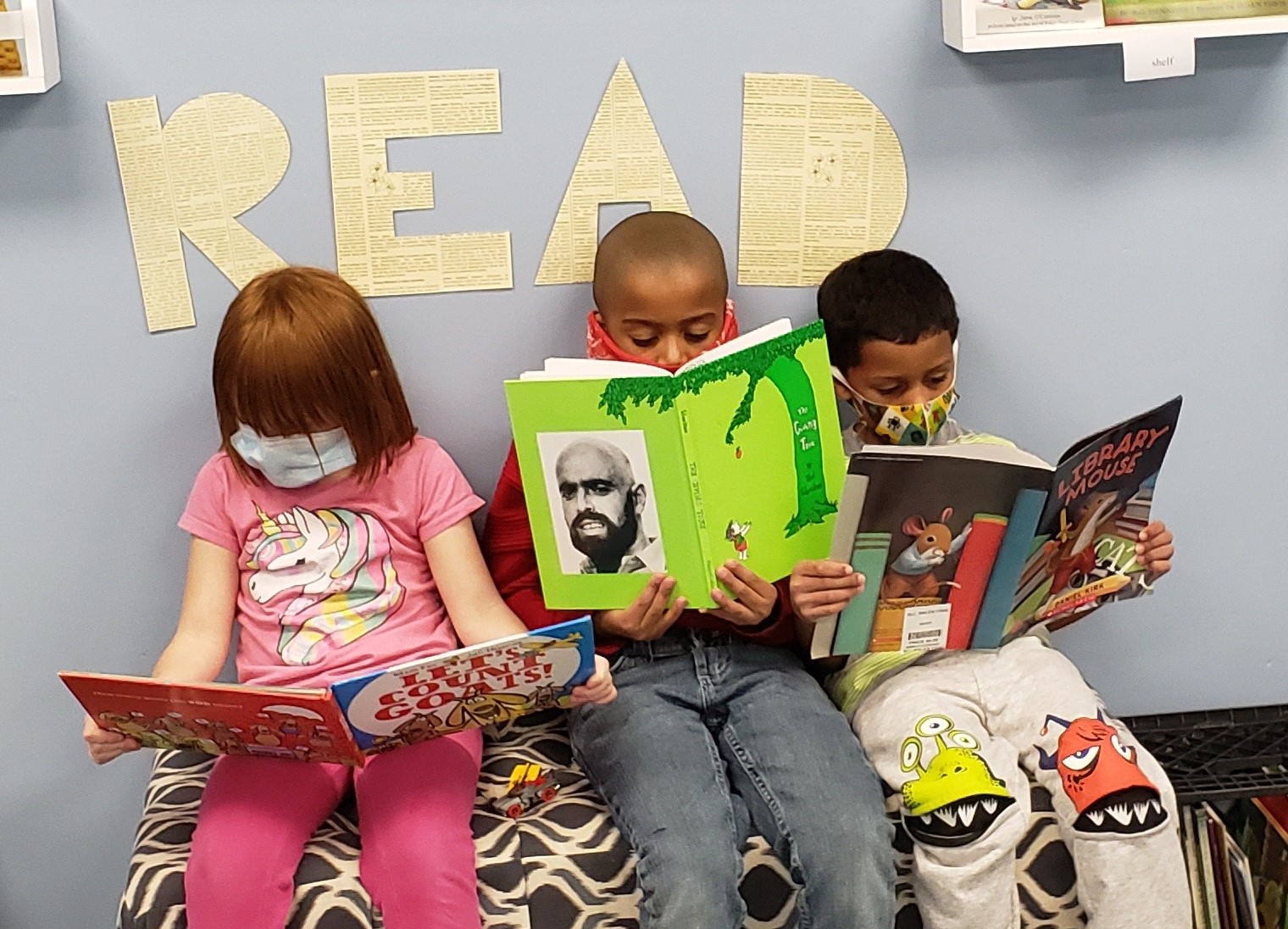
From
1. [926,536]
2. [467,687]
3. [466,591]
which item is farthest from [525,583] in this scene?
Result: [926,536]

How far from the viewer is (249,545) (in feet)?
4.87

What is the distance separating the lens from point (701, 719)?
1470 mm

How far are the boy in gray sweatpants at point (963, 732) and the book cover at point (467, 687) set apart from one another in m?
0.29

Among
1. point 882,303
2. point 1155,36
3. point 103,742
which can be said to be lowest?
point 103,742

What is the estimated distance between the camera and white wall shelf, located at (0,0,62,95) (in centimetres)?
140

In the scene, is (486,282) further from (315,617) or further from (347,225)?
(315,617)

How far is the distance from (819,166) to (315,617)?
0.79m

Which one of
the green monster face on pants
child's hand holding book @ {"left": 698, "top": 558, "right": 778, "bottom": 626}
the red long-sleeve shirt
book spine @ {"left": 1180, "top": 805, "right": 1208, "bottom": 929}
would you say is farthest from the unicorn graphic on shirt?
book spine @ {"left": 1180, "top": 805, "right": 1208, "bottom": 929}

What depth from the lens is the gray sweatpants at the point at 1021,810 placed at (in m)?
1.32

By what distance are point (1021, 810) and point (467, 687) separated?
0.58 m

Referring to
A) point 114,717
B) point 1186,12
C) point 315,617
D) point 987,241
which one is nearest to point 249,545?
point 315,617

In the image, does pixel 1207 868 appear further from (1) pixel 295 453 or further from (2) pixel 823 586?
(1) pixel 295 453

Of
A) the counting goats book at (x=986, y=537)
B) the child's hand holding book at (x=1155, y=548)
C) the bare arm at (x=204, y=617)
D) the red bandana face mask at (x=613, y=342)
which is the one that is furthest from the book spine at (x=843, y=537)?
the bare arm at (x=204, y=617)

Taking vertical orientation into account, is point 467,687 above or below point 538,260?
below
